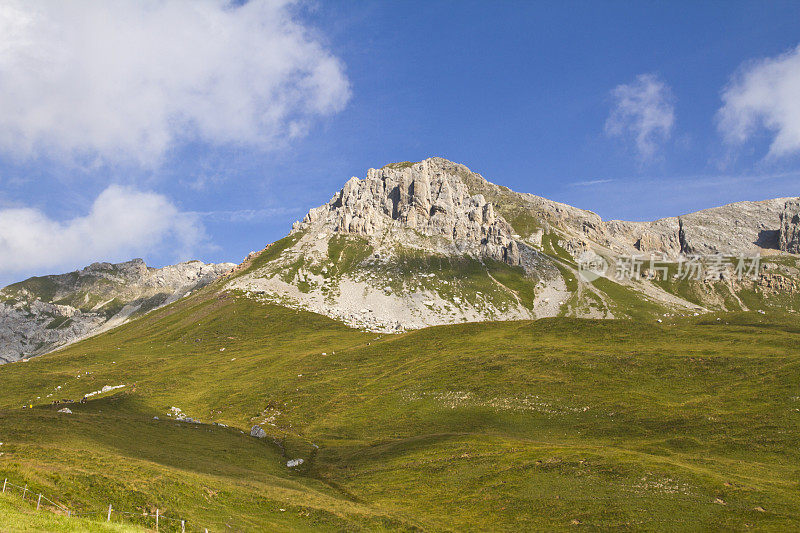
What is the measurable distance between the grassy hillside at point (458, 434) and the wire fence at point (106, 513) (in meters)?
1.24

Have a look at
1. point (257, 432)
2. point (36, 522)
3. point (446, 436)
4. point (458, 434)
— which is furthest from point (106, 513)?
point (257, 432)

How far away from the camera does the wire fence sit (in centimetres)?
3447

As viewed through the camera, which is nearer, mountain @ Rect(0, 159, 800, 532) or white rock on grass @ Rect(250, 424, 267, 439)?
mountain @ Rect(0, 159, 800, 532)

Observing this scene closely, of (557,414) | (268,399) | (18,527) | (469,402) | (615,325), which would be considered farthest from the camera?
(615,325)

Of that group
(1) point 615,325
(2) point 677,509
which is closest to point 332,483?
(2) point 677,509

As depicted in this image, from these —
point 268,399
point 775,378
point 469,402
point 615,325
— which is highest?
point 615,325

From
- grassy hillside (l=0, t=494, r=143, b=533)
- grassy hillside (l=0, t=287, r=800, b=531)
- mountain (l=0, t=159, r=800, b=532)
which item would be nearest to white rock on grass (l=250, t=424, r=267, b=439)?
mountain (l=0, t=159, r=800, b=532)

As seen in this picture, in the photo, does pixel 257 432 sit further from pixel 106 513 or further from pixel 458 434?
pixel 106 513

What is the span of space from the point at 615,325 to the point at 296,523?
133841mm

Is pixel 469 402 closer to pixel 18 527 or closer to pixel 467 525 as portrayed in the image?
pixel 467 525

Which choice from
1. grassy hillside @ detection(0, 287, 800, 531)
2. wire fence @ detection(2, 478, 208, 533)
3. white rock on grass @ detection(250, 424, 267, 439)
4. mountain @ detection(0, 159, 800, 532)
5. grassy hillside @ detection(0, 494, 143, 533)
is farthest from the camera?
white rock on grass @ detection(250, 424, 267, 439)

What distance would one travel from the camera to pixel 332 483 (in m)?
65.0

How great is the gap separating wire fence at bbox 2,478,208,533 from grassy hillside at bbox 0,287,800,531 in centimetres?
124

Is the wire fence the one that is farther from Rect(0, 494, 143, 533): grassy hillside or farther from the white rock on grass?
the white rock on grass
